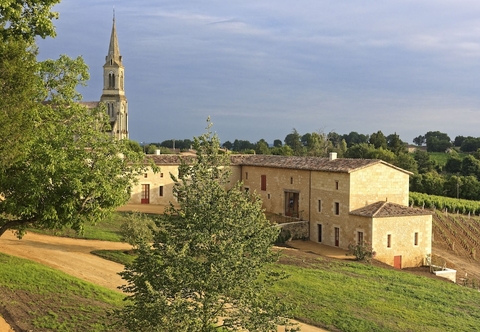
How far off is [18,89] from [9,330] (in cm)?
705

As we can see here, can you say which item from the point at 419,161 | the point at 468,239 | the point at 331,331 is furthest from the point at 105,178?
the point at 419,161

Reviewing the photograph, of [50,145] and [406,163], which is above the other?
[50,145]

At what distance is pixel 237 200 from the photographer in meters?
11.8

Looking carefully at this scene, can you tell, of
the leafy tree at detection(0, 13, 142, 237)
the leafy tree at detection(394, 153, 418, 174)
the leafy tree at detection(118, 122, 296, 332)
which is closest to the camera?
the leafy tree at detection(118, 122, 296, 332)

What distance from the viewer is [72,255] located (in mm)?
26281

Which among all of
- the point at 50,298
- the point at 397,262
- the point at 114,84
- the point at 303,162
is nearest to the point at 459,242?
the point at 397,262

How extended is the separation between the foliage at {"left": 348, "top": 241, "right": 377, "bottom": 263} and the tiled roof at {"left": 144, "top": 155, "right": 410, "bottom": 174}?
17.3 ft

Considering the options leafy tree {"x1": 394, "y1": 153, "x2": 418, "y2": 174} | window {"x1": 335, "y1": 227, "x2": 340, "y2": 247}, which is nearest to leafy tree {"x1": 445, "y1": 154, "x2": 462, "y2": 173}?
leafy tree {"x1": 394, "y1": 153, "x2": 418, "y2": 174}

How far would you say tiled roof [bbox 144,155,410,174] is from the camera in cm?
3706

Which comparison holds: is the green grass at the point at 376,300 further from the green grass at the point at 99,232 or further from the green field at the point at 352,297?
the green grass at the point at 99,232

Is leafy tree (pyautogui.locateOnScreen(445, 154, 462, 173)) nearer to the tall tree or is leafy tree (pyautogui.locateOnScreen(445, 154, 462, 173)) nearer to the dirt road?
the dirt road

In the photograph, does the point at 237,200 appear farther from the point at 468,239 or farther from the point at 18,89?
the point at 468,239

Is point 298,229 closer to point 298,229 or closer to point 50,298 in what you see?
point 298,229

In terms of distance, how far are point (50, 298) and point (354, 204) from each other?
22.8m
